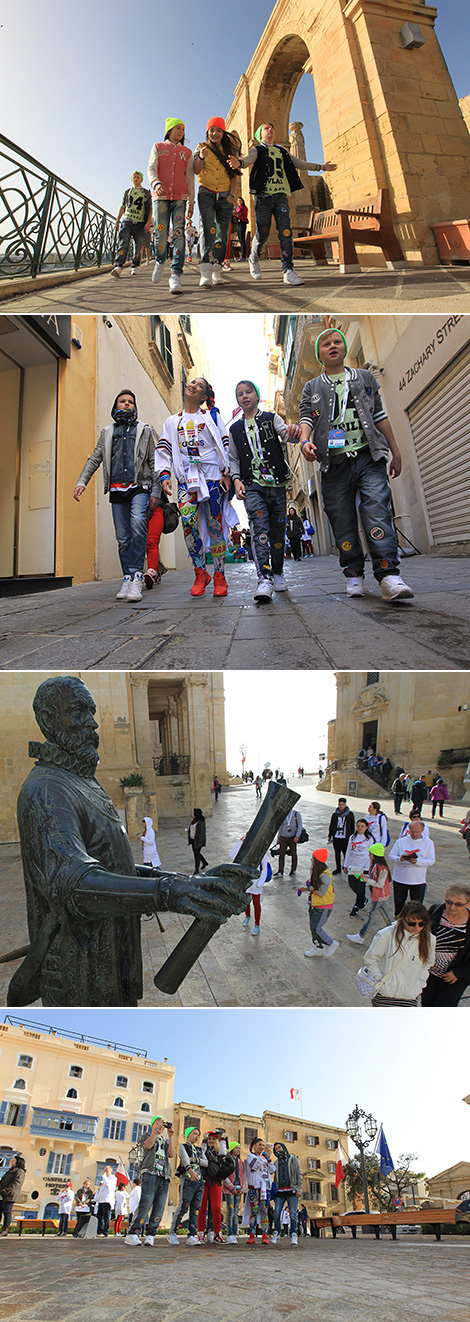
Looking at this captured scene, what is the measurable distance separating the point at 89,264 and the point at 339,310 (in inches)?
175

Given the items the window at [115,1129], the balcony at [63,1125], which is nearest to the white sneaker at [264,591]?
the balcony at [63,1125]

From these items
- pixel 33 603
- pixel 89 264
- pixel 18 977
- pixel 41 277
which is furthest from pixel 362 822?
pixel 89 264

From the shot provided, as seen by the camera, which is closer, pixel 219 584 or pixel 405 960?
pixel 405 960

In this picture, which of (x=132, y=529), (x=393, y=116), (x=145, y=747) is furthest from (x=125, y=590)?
(x=393, y=116)

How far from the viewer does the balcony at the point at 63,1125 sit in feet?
47.0

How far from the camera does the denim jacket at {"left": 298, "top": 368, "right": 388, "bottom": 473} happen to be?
338cm

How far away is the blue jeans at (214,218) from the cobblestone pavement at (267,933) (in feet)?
14.0

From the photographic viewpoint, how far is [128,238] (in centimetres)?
613

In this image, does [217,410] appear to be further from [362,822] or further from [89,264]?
[89,264]

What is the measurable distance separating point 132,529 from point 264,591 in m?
0.94

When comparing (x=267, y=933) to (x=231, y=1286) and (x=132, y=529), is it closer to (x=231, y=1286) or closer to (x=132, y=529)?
(x=231, y=1286)

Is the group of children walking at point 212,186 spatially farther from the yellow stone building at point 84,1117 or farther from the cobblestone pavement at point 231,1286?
the yellow stone building at point 84,1117

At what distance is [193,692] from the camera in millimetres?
6184

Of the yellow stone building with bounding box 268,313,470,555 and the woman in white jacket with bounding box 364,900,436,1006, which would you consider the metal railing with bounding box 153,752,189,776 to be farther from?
the woman in white jacket with bounding box 364,900,436,1006
